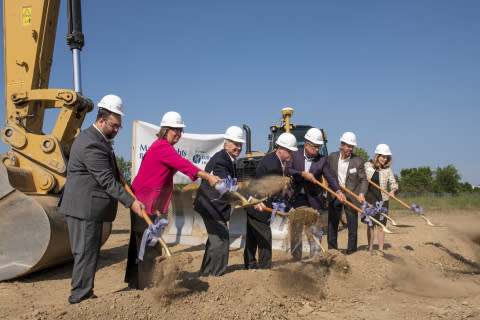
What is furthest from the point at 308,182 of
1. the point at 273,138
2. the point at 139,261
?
the point at 273,138

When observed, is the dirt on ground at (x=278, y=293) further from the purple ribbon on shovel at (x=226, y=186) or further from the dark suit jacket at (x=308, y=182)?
the dark suit jacket at (x=308, y=182)

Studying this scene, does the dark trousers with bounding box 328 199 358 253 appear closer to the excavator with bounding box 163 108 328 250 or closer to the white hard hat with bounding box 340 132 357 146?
the white hard hat with bounding box 340 132 357 146

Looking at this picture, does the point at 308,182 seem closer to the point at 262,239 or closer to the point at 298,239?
the point at 298,239

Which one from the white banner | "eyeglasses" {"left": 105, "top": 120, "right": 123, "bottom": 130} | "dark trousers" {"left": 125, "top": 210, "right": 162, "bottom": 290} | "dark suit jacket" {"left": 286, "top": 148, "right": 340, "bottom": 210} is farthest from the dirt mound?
the white banner

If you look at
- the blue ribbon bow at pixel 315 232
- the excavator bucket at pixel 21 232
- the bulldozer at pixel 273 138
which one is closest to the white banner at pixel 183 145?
the bulldozer at pixel 273 138

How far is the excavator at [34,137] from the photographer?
14.8 feet

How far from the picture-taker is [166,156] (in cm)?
372

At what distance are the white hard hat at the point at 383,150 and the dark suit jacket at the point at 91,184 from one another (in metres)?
4.61

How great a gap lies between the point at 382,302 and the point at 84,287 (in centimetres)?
290

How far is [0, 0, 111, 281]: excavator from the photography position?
4.52 m

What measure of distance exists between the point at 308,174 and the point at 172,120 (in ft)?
6.91

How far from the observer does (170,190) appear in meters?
4.05

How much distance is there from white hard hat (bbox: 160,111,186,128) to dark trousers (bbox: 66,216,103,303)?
4.16ft

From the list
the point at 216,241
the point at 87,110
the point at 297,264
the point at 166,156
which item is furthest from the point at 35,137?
the point at 297,264
